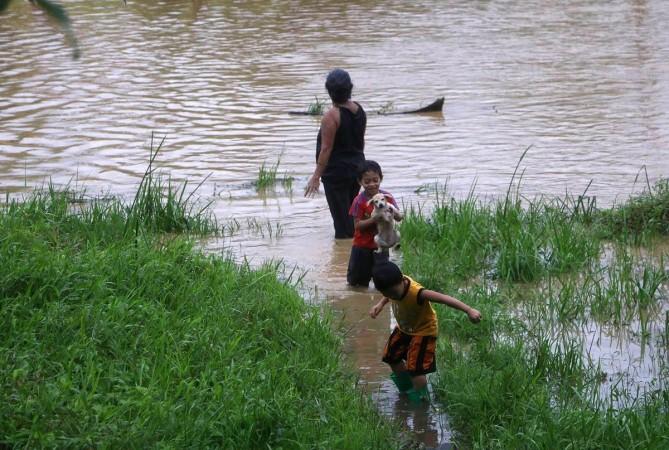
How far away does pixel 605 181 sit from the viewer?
1105 cm

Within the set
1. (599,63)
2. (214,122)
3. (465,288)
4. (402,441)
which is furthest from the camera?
(599,63)

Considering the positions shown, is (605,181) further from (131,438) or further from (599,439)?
(131,438)

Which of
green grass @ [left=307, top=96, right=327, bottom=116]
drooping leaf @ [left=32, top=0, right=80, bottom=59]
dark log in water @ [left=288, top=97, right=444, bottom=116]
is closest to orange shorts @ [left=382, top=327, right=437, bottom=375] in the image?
drooping leaf @ [left=32, top=0, right=80, bottom=59]

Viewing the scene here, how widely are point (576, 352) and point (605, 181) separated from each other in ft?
18.5

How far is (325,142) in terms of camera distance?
27.2 ft

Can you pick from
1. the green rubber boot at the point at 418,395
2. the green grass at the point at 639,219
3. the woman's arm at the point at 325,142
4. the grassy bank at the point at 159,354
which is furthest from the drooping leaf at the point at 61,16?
the green grass at the point at 639,219

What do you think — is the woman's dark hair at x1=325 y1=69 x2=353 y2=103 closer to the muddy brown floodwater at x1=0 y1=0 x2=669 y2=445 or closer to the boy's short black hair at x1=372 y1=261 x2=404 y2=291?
the muddy brown floodwater at x1=0 y1=0 x2=669 y2=445

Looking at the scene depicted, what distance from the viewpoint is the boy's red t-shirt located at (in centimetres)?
705

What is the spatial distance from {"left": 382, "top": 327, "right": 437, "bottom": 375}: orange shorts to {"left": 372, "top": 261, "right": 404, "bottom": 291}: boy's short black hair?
31cm

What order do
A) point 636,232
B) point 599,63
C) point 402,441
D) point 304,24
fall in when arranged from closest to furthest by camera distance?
point 402,441 → point 636,232 → point 599,63 → point 304,24

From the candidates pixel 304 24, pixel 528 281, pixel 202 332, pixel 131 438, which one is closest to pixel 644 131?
pixel 528 281

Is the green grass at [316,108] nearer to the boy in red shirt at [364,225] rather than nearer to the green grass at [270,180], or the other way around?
the green grass at [270,180]

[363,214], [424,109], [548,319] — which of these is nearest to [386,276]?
[548,319]

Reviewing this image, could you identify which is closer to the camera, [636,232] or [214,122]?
[636,232]
